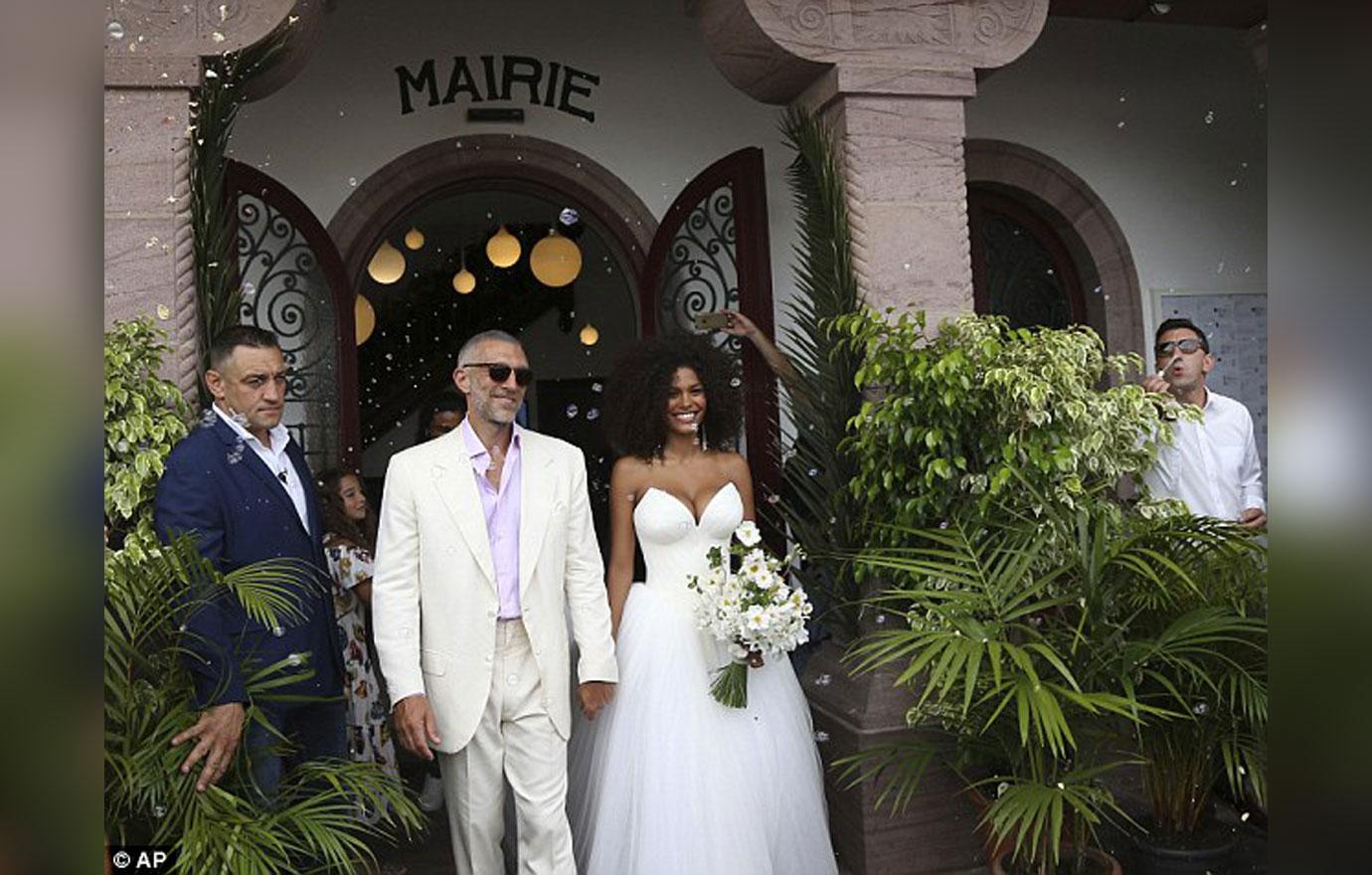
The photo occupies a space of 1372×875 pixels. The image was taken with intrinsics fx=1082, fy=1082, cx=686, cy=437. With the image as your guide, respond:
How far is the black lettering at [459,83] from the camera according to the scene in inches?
280

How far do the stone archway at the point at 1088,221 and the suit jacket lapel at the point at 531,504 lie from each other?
527cm

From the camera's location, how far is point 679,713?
422cm

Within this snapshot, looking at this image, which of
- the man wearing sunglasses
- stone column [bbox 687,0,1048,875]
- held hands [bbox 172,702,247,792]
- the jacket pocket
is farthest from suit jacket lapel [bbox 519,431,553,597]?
the man wearing sunglasses

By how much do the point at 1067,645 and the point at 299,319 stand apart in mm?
4904

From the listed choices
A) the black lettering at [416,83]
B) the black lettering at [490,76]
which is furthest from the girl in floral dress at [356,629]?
the black lettering at [490,76]

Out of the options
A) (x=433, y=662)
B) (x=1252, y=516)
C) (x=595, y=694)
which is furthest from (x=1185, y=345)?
(x=433, y=662)

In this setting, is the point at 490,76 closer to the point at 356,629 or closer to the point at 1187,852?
the point at 356,629

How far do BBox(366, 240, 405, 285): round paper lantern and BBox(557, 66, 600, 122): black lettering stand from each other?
5.06 feet

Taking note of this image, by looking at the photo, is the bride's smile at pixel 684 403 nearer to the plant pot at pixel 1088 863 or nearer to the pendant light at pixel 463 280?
the plant pot at pixel 1088 863

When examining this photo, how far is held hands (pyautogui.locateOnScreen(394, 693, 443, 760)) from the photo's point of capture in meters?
3.54
